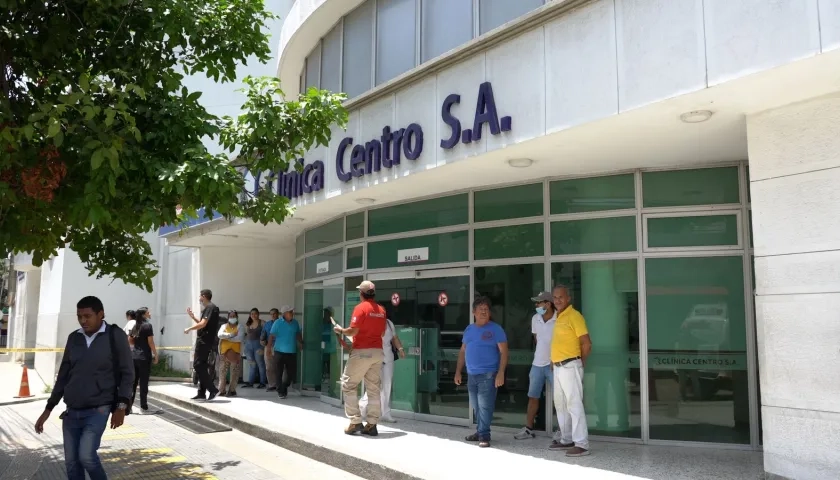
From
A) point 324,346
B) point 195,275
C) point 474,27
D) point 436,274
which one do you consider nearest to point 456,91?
point 474,27

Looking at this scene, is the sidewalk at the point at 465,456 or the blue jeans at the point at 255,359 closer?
the sidewalk at the point at 465,456

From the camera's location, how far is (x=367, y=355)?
8383mm

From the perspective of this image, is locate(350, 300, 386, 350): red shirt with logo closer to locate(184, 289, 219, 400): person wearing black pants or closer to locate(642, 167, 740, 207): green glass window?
locate(642, 167, 740, 207): green glass window

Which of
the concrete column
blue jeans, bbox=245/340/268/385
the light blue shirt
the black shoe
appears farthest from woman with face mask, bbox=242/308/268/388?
the concrete column

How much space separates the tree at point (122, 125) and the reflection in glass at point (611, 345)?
11.6 feet

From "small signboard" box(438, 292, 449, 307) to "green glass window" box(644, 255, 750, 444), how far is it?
9.35 feet

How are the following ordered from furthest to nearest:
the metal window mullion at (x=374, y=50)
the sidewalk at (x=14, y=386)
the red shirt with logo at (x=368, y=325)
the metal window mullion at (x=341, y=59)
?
the sidewalk at (x=14, y=386) → the metal window mullion at (x=341, y=59) → the metal window mullion at (x=374, y=50) → the red shirt with logo at (x=368, y=325)

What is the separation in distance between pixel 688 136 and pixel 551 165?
1689mm

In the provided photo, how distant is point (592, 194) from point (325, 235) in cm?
573

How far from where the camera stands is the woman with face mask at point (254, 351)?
1480cm

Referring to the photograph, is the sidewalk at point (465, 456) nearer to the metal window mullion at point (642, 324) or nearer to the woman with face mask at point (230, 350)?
the metal window mullion at point (642, 324)

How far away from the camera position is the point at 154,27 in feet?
22.2

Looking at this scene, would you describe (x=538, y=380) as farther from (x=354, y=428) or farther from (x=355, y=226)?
(x=355, y=226)

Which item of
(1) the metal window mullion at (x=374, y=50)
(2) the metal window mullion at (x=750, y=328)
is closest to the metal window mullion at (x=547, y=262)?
(2) the metal window mullion at (x=750, y=328)
